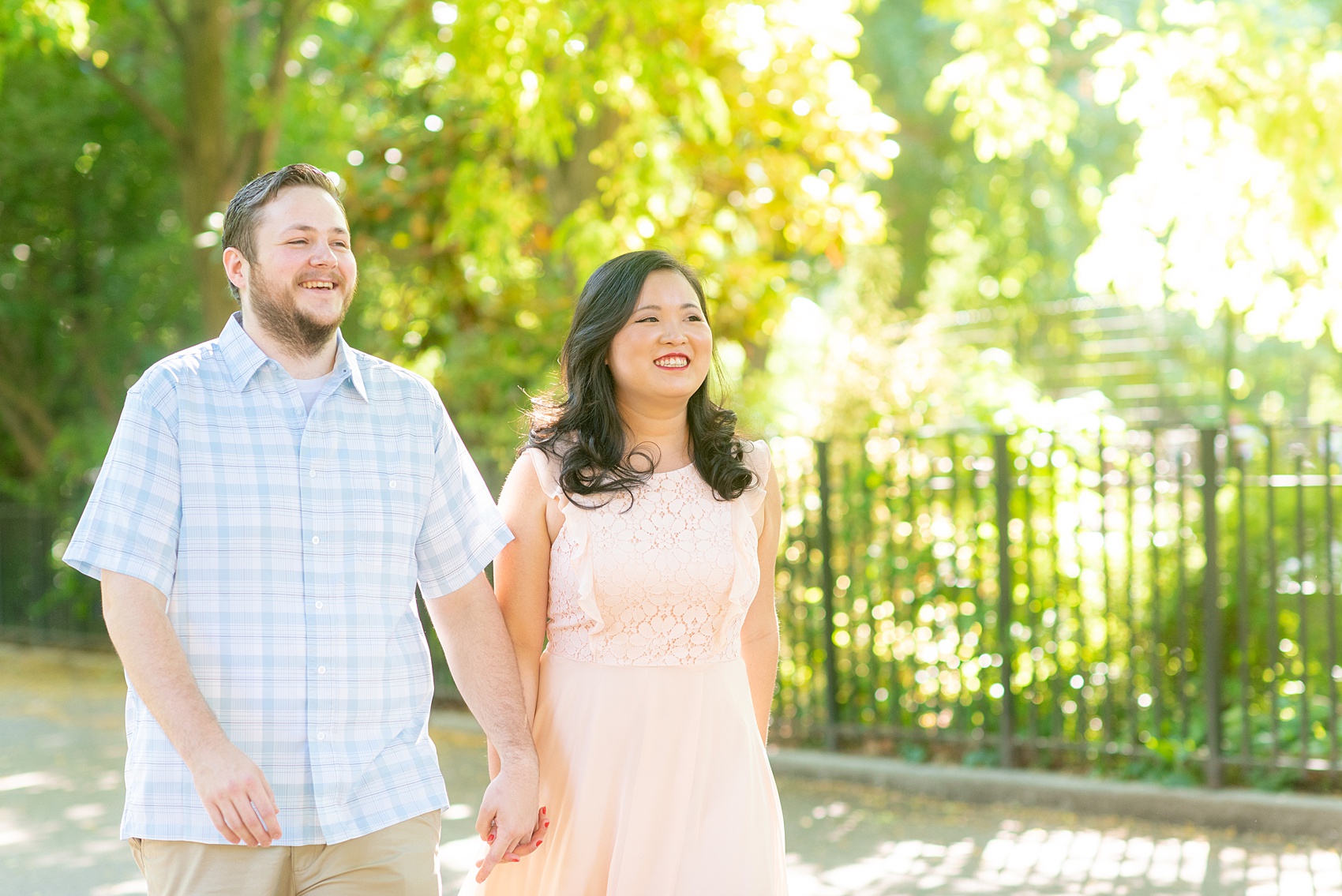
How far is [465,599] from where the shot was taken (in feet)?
9.61

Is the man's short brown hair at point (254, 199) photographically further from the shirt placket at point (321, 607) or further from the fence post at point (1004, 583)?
the fence post at point (1004, 583)

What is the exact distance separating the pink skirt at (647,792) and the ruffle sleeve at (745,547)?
0.11 metres

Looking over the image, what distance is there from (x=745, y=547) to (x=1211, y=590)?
14.1 feet

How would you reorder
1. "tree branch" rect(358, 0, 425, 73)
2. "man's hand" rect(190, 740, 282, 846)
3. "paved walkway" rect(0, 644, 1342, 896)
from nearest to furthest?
"man's hand" rect(190, 740, 282, 846) < "paved walkway" rect(0, 644, 1342, 896) < "tree branch" rect(358, 0, 425, 73)

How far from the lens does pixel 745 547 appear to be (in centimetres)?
319

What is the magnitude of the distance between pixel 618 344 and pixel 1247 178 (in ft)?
20.1

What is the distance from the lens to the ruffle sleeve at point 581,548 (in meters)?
3.04

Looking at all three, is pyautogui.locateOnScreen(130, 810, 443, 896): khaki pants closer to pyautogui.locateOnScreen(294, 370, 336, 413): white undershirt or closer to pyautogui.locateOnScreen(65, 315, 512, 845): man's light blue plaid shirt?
pyautogui.locateOnScreen(65, 315, 512, 845): man's light blue plaid shirt

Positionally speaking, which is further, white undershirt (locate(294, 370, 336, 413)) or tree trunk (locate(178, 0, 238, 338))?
tree trunk (locate(178, 0, 238, 338))

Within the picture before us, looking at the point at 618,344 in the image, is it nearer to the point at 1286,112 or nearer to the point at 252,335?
the point at 252,335

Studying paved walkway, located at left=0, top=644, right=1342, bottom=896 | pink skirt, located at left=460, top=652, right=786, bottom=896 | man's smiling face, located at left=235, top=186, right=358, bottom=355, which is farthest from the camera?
paved walkway, located at left=0, top=644, right=1342, bottom=896

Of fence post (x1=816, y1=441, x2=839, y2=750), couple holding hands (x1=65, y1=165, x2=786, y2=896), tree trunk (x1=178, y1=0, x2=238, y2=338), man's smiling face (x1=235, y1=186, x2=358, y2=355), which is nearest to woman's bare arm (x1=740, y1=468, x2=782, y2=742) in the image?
couple holding hands (x1=65, y1=165, x2=786, y2=896)

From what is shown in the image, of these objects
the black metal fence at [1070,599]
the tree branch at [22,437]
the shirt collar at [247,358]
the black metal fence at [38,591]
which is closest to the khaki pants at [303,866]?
the shirt collar at [247,358]

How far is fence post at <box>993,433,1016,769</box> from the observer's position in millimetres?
7090
